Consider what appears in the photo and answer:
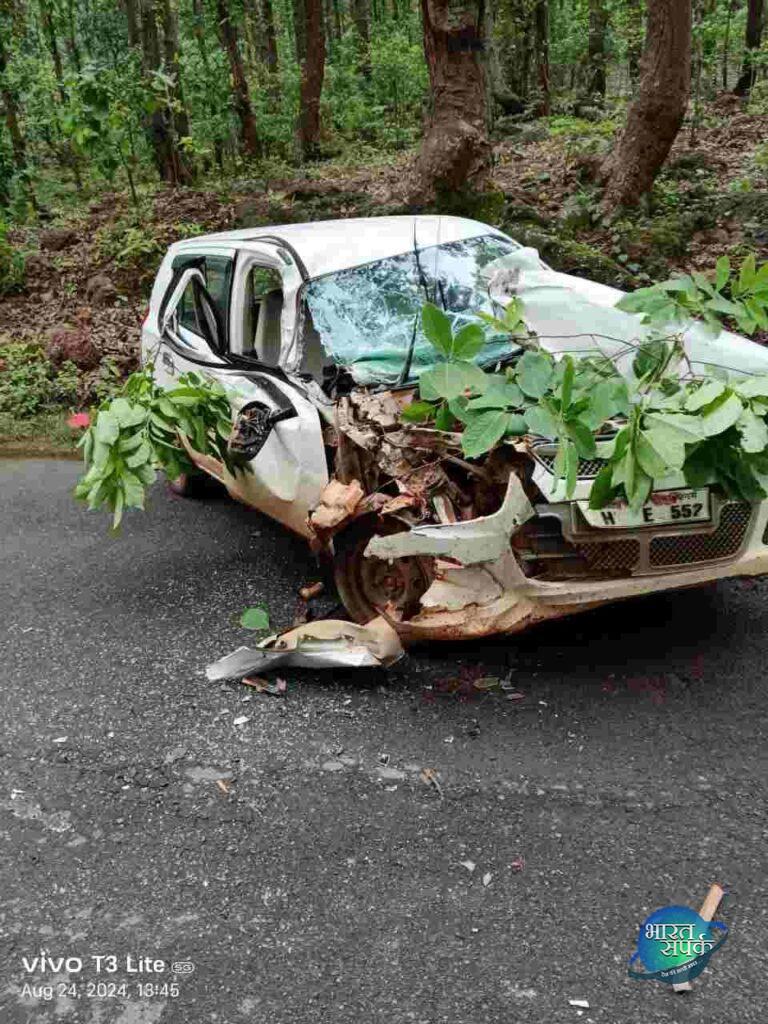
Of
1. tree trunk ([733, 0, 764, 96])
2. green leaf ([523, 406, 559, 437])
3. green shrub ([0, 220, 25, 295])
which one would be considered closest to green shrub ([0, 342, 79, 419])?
green shrub ([0, 220, 25, 295])

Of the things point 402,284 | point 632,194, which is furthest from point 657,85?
point 402,284

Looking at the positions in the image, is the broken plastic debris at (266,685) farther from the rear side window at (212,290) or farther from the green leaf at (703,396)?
the rear side window at (212,290)

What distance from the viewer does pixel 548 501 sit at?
3623mm

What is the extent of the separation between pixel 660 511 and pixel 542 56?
17949 millimetres

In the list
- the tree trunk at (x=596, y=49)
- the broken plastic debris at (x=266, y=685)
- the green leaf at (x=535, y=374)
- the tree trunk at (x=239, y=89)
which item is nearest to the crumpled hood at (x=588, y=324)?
the green leaf at (x=535, y=374)

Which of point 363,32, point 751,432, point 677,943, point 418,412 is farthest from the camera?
point 363,32

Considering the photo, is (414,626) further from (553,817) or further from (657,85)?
(657,85)

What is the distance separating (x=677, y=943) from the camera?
8.83 feet

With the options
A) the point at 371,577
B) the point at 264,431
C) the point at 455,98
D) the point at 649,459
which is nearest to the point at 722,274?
the point at 649,459

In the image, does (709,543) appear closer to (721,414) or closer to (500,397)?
(721,414)

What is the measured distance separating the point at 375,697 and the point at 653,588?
1275mm

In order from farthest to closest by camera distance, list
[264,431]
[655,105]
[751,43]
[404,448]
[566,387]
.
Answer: [751,43]
[655,105]
[264,431]
[404,448]
[566,387]

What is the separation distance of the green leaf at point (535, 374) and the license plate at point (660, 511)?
1.58 feet

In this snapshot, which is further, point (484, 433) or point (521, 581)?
point (521, 581)
